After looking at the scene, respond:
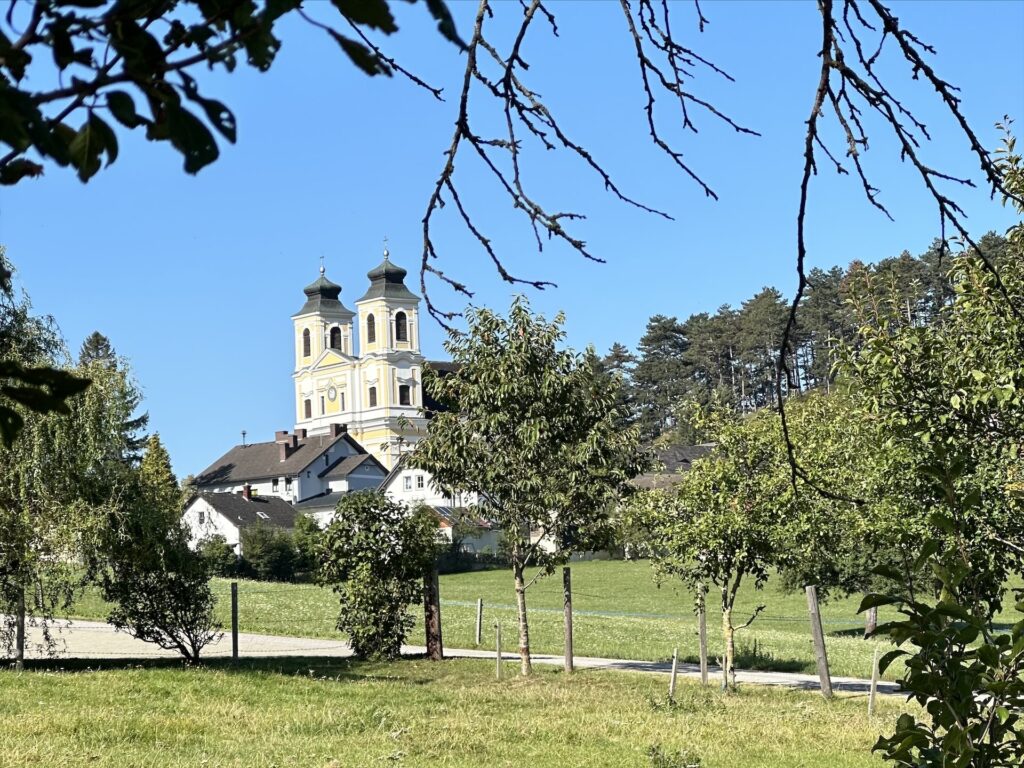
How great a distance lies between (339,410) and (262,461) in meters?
13.0

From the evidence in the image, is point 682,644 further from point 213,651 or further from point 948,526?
point 948,526

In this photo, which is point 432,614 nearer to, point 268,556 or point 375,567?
point 375,567

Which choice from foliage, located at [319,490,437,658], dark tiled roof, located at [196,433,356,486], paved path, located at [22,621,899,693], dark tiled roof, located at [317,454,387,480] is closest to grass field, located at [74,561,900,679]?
paved path, located at [22,621,899,693]

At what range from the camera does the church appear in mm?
94750

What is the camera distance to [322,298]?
123 meters

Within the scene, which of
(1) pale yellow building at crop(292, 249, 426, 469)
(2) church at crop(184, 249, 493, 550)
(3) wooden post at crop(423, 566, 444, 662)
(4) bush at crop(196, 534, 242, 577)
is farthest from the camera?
(1) pale yellow building at crop(292, 249, 426, 469)

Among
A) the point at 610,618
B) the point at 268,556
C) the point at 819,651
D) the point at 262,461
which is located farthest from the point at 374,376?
the point at 819,651

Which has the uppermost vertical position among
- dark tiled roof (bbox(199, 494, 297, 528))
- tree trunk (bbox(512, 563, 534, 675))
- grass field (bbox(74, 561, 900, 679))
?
dark tiled roof (bbox(199, 494, 297, 528))

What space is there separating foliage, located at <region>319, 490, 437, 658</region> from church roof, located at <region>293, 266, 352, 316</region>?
102455 mm

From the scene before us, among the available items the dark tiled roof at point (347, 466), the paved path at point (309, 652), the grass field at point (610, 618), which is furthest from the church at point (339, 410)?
the paved path at point (309, 652)

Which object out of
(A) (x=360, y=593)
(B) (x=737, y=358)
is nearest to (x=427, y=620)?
(A) (x=360, y=593)

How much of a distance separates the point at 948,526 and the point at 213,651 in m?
21.7

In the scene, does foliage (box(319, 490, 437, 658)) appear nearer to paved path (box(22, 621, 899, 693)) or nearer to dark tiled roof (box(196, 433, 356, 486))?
paved path (box(22, 621, 899, 693))

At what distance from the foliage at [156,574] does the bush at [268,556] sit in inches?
1430
